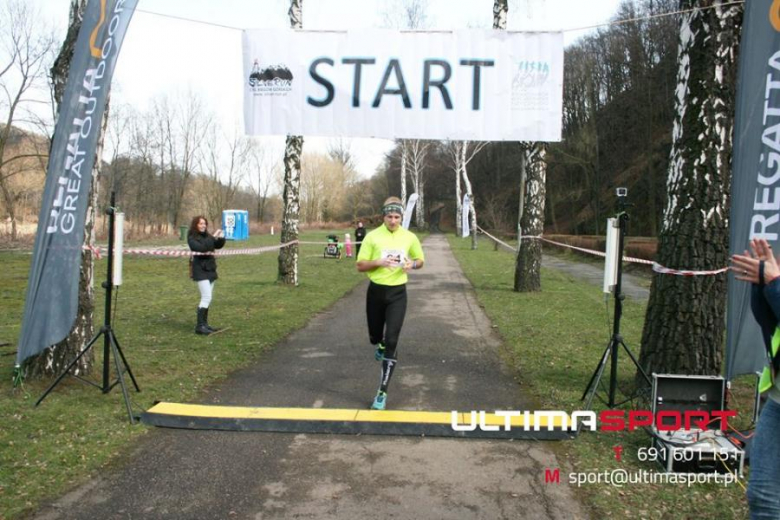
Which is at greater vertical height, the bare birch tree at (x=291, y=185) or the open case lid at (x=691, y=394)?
the bare birch tree at (x=291, y=185)

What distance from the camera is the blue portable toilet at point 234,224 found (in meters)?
44.9

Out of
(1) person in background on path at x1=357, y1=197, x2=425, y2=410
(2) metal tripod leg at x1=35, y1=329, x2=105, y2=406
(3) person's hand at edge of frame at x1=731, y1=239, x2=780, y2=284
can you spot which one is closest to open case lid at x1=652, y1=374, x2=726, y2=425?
(3) person's hand at edge of frame at x1=731, y1=239, x2=780, y2=284

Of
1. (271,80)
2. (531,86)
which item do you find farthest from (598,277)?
(271,80)

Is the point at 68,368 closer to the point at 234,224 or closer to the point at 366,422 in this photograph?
the point at 366,422

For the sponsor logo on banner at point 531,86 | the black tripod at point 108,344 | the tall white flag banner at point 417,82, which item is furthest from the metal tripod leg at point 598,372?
the black tripod at point 108,344

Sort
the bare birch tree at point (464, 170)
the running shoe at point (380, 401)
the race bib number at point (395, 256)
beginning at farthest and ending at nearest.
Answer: the bare birch tree at point (464, 170) → the race bib number at point (395, 256) → the running shoe at point (380, 401)

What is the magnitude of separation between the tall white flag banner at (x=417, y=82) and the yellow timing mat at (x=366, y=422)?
325cm

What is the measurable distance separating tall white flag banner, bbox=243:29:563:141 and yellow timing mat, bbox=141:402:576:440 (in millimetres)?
3251

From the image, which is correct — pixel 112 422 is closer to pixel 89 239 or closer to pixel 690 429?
pixel 89 239

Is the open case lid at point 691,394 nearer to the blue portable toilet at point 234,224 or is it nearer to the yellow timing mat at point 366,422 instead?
the yellow timing mat at point 366,422

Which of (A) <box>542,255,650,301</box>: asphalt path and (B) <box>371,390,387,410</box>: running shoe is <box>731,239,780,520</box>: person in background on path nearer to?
(B) <box>371,390,387,410</box>: running shoe

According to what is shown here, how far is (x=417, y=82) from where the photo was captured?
6.78m

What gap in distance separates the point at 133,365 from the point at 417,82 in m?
4.80

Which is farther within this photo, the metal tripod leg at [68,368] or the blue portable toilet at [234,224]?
the blue portable toilet at [234,224]
